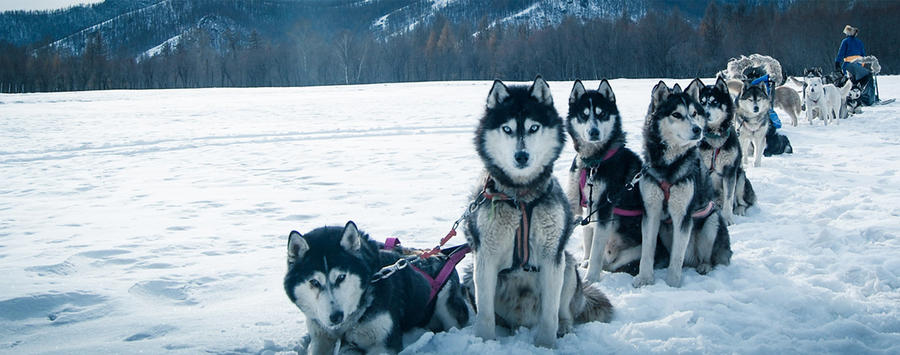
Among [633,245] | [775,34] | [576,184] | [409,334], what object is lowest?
[409,334]

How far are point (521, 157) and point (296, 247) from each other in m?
1.38

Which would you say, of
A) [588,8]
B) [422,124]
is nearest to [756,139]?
[422,124]

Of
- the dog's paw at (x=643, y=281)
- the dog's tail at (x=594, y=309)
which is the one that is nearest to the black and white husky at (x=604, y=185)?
the dog's paw at (x=643, y=281)

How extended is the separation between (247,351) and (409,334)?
3.24 ft

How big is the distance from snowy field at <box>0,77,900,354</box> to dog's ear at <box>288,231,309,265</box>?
0.64 metres

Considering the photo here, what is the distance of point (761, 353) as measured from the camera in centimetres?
283

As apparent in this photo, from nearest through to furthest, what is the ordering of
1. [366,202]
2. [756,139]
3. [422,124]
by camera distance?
[366,202]
[756,139]
[422,124]

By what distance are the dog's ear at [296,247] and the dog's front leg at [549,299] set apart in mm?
1371

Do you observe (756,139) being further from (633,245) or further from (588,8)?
(588,8)

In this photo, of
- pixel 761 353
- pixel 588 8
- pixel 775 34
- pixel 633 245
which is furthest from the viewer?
pixel 588 8

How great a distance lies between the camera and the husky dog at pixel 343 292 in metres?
2.72

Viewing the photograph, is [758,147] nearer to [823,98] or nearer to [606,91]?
[606,91]

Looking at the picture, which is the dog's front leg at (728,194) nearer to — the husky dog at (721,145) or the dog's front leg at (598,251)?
the husky dog at (721,145)

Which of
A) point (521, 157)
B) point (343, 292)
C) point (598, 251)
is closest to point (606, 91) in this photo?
point (598, 251)
